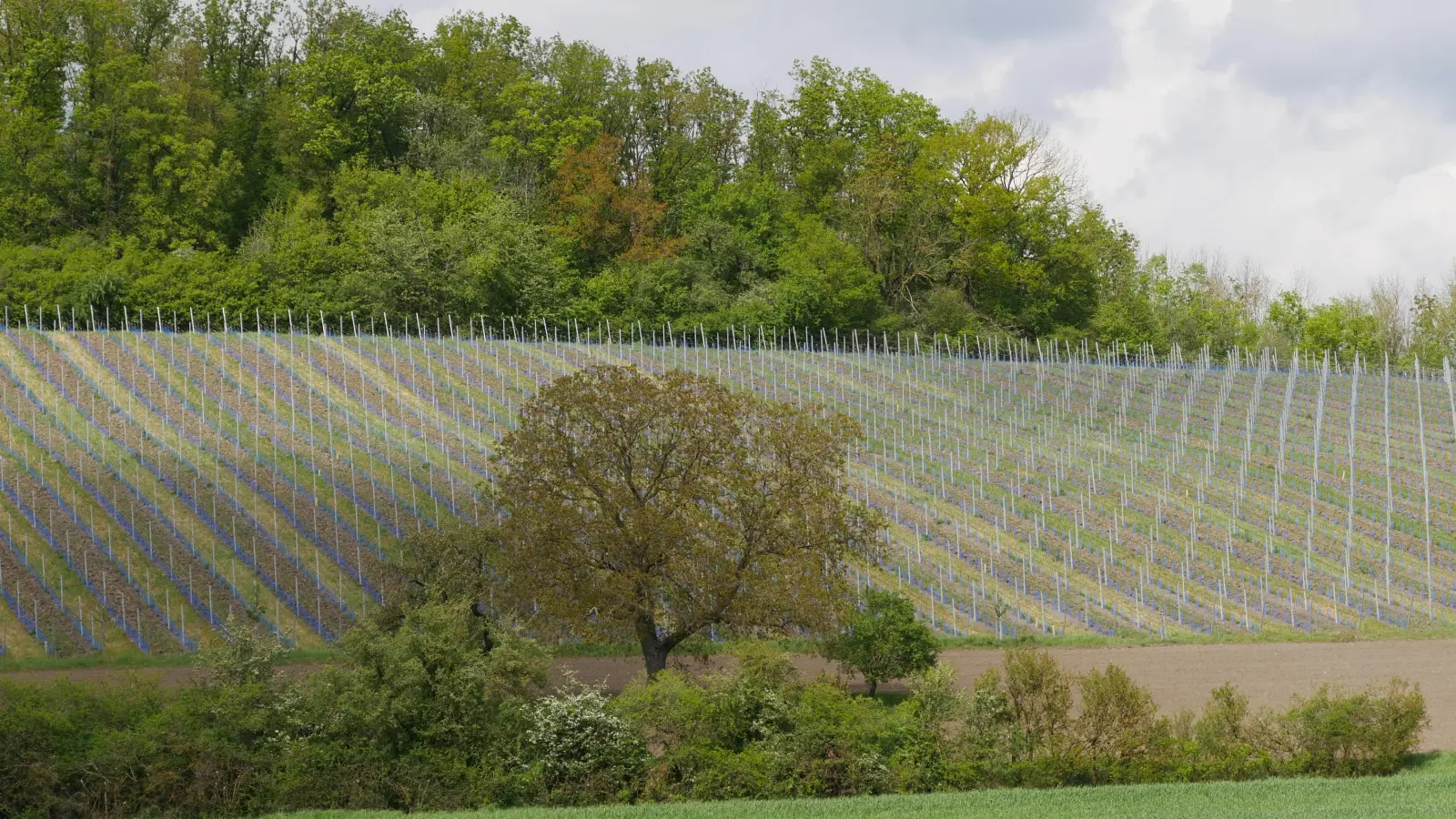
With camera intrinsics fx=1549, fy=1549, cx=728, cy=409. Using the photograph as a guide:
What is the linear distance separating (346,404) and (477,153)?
27926 mm

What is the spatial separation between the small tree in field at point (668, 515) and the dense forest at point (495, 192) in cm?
3130

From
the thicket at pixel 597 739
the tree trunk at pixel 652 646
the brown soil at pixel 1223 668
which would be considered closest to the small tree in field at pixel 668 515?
the tree trunk at pixel 652 646

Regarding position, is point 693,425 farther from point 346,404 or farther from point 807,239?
point 807,239

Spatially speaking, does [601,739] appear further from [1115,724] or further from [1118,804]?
[1115,724]

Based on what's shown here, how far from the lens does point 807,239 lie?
226ft

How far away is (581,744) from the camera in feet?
62.2

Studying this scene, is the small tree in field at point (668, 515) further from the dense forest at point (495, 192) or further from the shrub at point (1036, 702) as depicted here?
the dense forest at point (495, 192)

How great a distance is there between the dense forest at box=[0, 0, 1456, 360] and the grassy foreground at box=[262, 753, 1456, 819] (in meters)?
41.2

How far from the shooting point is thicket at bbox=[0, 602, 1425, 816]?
58.9ft

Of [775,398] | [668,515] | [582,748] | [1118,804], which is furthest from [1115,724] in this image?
[775,398]

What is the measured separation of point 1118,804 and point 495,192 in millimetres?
55596

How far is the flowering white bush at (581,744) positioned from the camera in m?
18.8

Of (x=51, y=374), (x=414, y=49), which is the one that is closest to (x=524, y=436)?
(x=51, y=374)

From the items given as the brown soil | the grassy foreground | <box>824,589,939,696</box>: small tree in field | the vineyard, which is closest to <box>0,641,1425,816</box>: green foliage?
the grassy foreground
